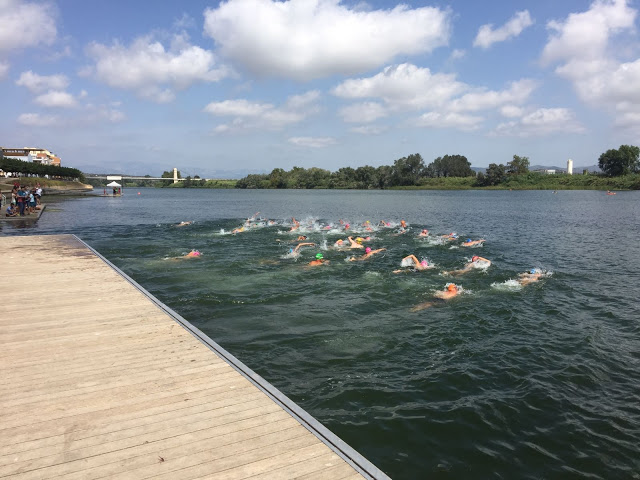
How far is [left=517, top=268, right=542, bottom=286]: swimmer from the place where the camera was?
1485 cm

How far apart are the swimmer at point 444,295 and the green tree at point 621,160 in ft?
422

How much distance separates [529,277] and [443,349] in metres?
8.27

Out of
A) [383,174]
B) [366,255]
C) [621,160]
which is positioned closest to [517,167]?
[621,160]

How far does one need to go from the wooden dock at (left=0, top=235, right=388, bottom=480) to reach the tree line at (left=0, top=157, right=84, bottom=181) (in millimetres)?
82687

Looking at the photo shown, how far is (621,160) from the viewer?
370 ft

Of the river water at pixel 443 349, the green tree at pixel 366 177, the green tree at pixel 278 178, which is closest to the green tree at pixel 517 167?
the green tree at pixel 366 177

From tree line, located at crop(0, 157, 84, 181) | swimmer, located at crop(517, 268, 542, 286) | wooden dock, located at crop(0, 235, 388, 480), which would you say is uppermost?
tree line, located at crop(0, 157, 84, 181)

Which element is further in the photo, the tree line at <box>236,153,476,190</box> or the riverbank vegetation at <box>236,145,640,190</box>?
the tree line at <box>236,153,476,190</box>

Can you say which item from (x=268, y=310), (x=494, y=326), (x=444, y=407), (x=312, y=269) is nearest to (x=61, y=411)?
(x=444, y=407)

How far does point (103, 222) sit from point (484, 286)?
32999 millimetres

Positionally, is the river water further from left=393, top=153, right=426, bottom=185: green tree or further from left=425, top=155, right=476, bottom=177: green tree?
left=425, top=155, right=476, bottom=177: green tree

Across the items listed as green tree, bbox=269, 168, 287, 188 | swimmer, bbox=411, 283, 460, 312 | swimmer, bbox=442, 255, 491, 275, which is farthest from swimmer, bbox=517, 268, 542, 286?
green tree, bbox=269, 168, 287, 188

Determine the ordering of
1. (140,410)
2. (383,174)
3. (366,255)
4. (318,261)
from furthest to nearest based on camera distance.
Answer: (383,174) → (366,255) → (318,261) → (140,410)

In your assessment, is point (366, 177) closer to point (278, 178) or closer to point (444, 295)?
point (278, 178)
